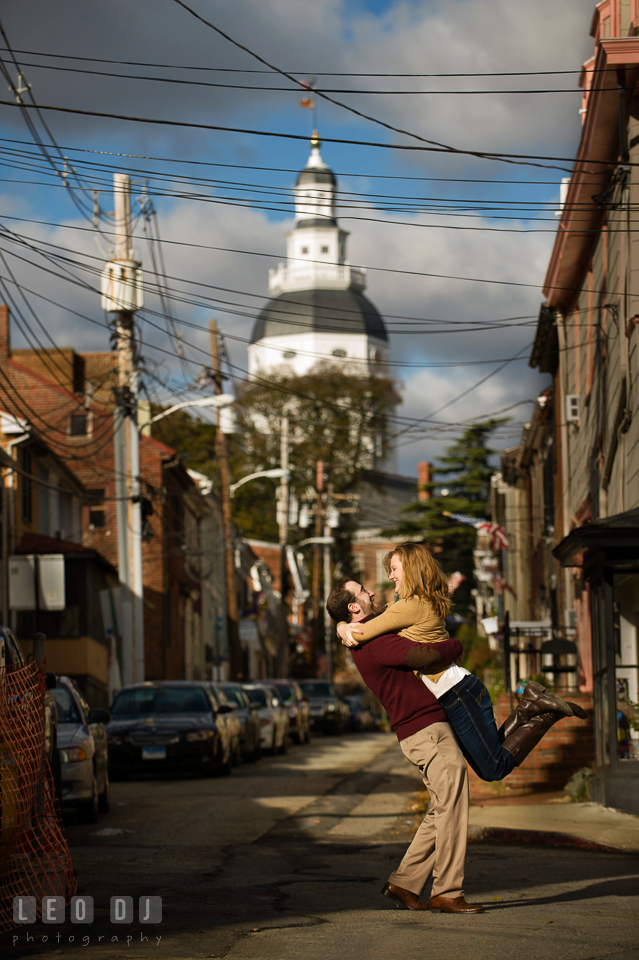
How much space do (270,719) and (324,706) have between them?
16590 mm

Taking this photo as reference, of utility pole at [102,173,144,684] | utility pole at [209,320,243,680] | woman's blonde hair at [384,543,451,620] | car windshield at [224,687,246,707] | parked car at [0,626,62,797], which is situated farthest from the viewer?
utility pole at [209,320,243,680]

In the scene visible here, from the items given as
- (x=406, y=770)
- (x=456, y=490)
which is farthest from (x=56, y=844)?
(x=456, y=490)

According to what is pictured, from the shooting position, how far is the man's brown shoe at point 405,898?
6816 mm

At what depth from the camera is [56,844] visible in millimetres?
7602


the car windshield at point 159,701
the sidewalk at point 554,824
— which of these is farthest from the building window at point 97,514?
the sidewalk at point 554,824

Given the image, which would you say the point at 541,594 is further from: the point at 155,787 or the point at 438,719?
the point at 438,719

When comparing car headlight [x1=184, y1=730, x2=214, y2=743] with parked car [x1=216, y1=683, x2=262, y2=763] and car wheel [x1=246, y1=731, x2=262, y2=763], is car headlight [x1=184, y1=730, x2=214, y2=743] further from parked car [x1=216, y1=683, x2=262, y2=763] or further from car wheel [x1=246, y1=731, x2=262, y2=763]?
car wheel [x1=246, y1=731, x2=262, y2=763]

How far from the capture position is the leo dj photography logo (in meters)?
6.51

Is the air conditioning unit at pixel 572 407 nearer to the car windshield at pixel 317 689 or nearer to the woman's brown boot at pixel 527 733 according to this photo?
the woman's brown boot at pixel 527 733

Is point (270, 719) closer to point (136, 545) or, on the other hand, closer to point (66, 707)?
point (136, 545)

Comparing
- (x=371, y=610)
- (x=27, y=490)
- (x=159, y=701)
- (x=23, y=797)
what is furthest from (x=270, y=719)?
(x=371, y=610)

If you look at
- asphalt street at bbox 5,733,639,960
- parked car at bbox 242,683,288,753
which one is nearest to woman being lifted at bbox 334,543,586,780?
asphalt street at bbox 5,733,639,960

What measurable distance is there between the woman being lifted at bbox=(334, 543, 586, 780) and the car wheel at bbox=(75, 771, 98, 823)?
7.20m

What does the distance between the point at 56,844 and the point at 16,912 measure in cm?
93
